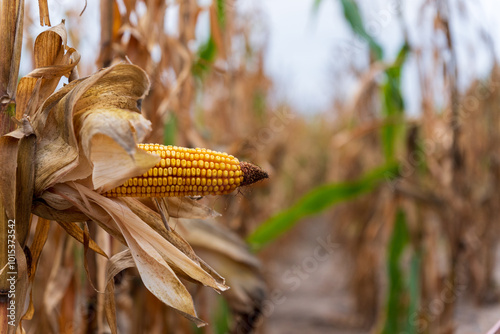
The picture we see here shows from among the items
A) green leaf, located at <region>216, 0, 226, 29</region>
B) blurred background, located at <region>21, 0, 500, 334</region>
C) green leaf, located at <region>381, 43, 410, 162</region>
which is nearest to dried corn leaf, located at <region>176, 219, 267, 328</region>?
blurred background, located at <region>21, 0, 500, 334</region>

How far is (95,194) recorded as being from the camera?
2.51 feet

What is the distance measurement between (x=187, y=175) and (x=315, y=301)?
4629 millimetres

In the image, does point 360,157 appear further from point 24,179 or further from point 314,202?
point 24,179

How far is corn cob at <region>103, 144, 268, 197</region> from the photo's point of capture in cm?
73

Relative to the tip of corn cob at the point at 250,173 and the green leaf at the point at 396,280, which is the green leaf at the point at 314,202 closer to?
the green leaf at the point at 396,280

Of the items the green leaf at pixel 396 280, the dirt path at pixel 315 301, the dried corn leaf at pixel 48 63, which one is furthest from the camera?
the dirt path at pixel 315 301

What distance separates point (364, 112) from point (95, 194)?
3586 mm

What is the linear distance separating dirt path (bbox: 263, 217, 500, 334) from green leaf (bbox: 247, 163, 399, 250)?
60cm

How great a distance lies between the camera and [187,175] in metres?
A: 0.74

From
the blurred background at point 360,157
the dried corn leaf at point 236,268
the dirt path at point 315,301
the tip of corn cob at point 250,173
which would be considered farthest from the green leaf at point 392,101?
the tip of corn cob at point 250,173

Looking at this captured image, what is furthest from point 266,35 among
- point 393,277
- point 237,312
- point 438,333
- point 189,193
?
point 189,193

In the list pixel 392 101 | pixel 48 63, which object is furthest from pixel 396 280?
pixel 48 63

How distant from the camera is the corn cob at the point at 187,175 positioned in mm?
735

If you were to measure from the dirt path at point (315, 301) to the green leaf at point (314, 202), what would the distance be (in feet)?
1.98
